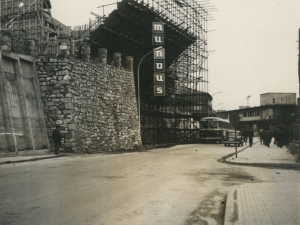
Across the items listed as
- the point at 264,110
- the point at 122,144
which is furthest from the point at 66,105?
the point at 264,110

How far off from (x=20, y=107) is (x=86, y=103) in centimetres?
508

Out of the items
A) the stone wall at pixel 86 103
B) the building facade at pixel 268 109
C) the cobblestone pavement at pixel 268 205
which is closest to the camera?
the cobblestone pavement at pixel 268 205

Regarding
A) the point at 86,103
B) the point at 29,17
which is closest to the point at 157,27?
the point at 29,17

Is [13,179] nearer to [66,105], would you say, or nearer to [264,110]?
[66,105]

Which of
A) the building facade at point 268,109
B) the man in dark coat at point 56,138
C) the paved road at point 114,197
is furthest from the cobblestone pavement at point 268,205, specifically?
the building facade at point 268,109

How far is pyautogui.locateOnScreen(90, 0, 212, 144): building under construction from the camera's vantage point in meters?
35.1

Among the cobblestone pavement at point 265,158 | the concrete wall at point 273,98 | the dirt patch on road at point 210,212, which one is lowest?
the cobblestone pavement at point 265,158

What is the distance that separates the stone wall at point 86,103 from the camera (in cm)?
2320

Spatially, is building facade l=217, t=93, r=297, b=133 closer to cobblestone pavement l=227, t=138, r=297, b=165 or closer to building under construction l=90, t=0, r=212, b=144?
building under construction l=90, t=0, r=212, b=144

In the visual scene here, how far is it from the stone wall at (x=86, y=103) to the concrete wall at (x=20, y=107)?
2.65 feet

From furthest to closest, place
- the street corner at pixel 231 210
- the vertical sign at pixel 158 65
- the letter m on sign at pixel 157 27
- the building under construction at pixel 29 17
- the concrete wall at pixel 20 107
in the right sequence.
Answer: the letter m on sign at pixel 157 27 → the vertical sign at pixel 158 65 → the building under construction at pixel 29 17 → the concrete wall at pixel 20 107 → the street corner at pixel 231 210

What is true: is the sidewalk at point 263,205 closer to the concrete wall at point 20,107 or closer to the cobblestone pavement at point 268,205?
the cobblestone pavement at point 268,205

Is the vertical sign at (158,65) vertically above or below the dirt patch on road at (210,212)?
above

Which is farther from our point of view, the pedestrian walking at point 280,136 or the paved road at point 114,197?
the pedestrian walking at point 280,136
